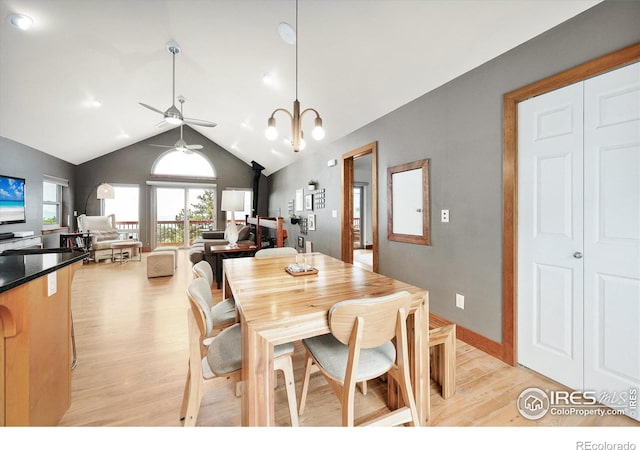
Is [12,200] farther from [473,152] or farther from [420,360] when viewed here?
[473,152]

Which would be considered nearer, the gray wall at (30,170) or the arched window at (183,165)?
the gray wall at (30,170)

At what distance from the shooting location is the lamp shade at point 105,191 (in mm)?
6264

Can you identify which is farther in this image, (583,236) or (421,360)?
(583,236)

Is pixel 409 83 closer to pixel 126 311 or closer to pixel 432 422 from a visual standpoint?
pixel 432 422

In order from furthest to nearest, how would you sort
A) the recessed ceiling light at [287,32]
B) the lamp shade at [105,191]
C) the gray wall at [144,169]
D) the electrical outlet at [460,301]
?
the gray wall at [144,169], the lamp shade at [105,191], the recessed ceiling light at [287,32], the electrical outlet at [460,301]

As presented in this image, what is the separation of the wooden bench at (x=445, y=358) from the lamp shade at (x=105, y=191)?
7.68 metres

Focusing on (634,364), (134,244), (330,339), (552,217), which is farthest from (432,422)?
(134,244)

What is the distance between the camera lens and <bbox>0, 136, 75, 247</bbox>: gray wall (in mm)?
4111

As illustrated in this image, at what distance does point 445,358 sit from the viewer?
5.25ft

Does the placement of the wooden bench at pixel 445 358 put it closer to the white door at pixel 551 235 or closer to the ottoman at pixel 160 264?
the white door at pixel 551 235

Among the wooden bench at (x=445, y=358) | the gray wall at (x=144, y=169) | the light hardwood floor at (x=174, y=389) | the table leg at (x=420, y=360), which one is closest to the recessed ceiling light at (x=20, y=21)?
the light hardwood floor at (x=174, y=389)

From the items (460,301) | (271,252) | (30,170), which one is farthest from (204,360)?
(30,170)

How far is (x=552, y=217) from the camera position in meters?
1.71

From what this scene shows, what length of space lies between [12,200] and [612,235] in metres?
7.07
